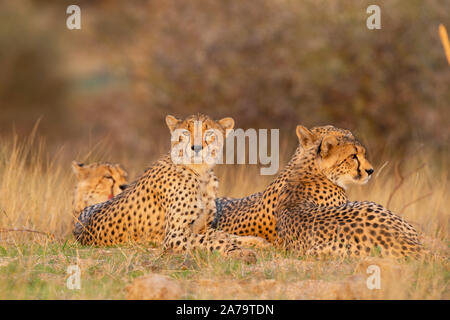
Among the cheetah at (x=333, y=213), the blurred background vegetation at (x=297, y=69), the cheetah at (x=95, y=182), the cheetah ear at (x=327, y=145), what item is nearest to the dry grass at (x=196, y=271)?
the cheetah at (x=333, y=213)

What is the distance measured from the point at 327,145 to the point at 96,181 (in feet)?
7.70

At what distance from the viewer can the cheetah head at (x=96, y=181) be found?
281 inches

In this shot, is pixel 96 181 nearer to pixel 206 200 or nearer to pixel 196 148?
pixel 206 200

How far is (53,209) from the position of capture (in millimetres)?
7129

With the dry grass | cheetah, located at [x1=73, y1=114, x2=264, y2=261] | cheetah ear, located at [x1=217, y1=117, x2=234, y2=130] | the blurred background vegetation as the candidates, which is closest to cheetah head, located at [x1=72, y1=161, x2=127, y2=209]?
the dry grass

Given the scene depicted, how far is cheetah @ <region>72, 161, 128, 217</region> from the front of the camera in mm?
7148

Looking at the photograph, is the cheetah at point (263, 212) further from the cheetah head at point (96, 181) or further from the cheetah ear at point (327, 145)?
the cheetah head at point (96, 181)

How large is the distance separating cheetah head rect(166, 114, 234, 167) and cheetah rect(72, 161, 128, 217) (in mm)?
1316

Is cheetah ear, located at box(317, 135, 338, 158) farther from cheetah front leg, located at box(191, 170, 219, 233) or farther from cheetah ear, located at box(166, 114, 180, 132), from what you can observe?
cheetah ear, located at box(166, 114, 180, 132)

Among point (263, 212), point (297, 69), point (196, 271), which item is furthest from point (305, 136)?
point (297, 69)

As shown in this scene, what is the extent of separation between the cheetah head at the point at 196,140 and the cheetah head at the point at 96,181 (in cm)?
132

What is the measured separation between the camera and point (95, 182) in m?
7.21

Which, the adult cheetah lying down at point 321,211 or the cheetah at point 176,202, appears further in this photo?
the cheetah at point 176,202

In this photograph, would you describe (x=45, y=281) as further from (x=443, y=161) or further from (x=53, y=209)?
(x=443, y=161)
